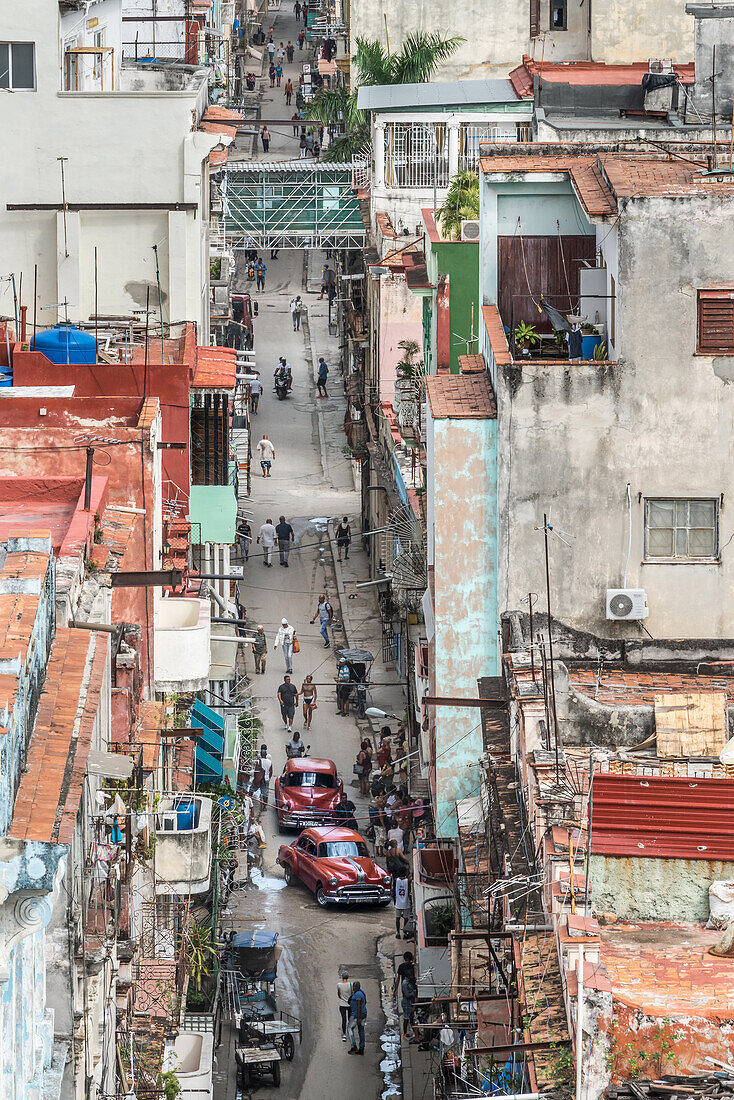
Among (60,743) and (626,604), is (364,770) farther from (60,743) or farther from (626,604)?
(60,743)

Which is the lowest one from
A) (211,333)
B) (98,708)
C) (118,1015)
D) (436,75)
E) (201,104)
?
(118,1015)

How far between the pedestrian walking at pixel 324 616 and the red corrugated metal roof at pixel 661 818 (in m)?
39.9

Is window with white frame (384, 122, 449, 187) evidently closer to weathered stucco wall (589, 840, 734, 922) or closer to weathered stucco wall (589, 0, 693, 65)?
weathered stucco wall (589, 0, 693, 65)

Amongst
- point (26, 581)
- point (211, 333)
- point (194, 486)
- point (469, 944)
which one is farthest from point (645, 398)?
point (211, 333)

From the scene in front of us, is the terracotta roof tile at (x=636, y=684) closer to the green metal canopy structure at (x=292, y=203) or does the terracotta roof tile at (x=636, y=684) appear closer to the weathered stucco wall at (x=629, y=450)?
the weathered stucco wall at (x=629, y=450)

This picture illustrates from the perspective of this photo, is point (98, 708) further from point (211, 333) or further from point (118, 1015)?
point (211, 333)

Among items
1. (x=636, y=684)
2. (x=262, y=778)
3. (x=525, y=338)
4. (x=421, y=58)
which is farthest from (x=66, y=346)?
(x=421, y=58)

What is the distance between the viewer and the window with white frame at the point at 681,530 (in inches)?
1372

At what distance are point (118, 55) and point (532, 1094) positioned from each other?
42.7 metres

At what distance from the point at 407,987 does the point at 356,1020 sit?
1.21 meters

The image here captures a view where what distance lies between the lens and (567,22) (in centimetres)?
6122

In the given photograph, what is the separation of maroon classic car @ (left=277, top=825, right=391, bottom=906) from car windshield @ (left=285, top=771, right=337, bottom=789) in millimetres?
2593

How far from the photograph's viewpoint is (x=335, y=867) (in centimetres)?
4884

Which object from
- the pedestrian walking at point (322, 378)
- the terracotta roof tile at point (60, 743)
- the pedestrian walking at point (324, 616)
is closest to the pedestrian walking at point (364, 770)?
the pedestrian walking at point (324, 616)
